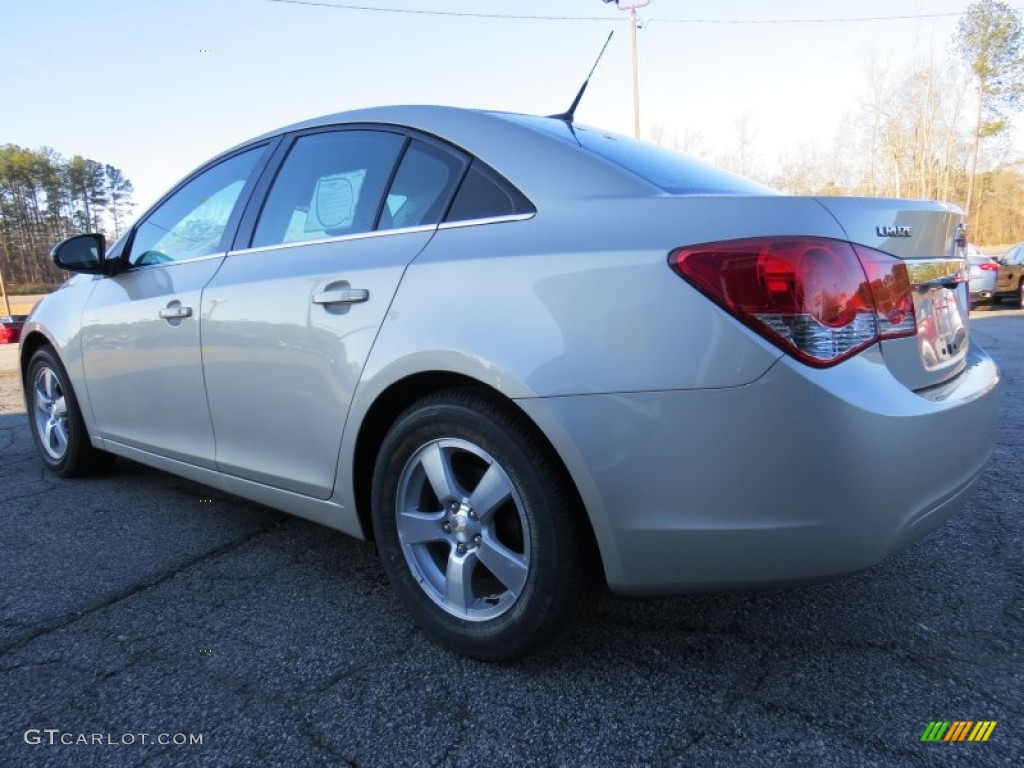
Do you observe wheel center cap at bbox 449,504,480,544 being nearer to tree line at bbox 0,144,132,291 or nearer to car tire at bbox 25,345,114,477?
car tire at bbox 25,345,114,477

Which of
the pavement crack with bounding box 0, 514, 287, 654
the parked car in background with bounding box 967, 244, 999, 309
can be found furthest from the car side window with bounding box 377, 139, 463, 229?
the parked car in background with bounding box 967, 244, 999, 309

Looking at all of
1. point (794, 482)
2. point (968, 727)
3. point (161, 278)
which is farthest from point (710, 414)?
point (161, 278)

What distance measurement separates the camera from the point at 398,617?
228cm

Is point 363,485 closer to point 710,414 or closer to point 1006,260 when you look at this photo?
point 710,414

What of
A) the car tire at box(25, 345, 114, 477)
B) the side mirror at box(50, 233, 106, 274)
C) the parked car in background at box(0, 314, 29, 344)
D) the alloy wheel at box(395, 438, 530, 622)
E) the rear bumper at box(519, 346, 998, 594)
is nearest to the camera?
the rear bumper at box(519, 346, 998, 594)

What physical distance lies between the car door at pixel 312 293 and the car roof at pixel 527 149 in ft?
0.23

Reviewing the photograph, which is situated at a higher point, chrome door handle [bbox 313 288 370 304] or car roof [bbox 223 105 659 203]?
car roof [bbox 223 105 659 203]

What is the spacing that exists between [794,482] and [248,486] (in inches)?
77.3

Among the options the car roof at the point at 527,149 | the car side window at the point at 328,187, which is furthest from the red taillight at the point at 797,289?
Result: the car side window at the point at 328,187

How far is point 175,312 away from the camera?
9.30 ft

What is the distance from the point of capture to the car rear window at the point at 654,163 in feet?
6.56

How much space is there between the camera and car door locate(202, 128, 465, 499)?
2.14m

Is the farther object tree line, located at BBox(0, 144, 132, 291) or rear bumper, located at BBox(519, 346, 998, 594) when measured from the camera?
tree line, located at BBox(0, 144, 132, 291)

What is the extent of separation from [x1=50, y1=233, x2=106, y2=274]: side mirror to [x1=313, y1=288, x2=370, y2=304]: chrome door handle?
5.78 ft
